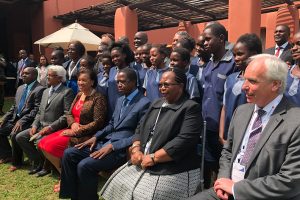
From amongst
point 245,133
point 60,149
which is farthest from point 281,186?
point 60,149

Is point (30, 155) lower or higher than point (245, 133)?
lower

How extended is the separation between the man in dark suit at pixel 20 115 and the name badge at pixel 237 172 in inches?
149

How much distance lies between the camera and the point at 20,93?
19.0 ft

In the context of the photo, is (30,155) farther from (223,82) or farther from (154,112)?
(223,82)

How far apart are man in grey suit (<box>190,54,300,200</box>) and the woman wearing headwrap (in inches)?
18.0

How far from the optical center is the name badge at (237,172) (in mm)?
2553

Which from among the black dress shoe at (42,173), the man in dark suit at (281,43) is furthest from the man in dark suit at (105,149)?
the man in dark suit at (281,43)

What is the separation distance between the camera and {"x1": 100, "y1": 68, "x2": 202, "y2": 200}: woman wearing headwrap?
121 inches

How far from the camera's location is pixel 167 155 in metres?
3.10

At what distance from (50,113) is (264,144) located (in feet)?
11.5

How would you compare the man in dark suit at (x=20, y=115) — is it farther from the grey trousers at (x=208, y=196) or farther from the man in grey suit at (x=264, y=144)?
the man in grey suit at (x=264, y=144)


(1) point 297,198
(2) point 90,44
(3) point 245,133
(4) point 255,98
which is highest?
(2) point 90,44

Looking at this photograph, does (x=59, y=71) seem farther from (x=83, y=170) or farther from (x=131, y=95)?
(x=83, y=170)

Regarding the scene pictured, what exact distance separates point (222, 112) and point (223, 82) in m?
0.33
